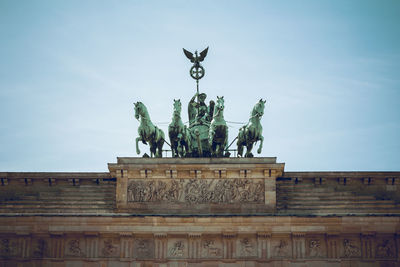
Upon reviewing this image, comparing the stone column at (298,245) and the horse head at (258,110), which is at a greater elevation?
the horse head at (258,110)

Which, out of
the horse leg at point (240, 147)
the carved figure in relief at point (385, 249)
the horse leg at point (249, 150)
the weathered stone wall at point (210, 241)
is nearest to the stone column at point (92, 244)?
the weathered stone wall at point (210, 241)

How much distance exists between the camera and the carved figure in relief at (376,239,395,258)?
136ft

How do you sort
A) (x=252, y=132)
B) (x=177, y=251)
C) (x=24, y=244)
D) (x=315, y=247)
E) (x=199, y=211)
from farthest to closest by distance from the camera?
(x=252, y=132)
(x=199, y=211)
(x=24, y=244)
(x=315, y=247)
(x=177, y=251)

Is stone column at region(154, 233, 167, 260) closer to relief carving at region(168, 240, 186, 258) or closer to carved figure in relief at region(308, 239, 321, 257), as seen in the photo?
relief carving at region(168, 240, 186, 258)

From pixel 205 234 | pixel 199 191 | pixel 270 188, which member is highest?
pixel 270 188

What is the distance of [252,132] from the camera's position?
43594 millimetres

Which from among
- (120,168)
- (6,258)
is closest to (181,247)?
(120,168)

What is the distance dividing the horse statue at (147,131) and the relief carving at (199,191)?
161cm

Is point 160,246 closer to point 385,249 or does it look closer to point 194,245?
point 194,245

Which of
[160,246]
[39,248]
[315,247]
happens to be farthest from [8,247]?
[315,247]

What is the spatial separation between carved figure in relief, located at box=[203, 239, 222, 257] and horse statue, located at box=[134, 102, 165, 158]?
4589 mm

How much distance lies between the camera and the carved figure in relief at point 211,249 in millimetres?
41344

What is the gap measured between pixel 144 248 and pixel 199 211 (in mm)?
2744

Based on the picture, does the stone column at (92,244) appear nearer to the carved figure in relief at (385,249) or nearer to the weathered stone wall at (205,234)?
the weathered stone wall at (205,234)
